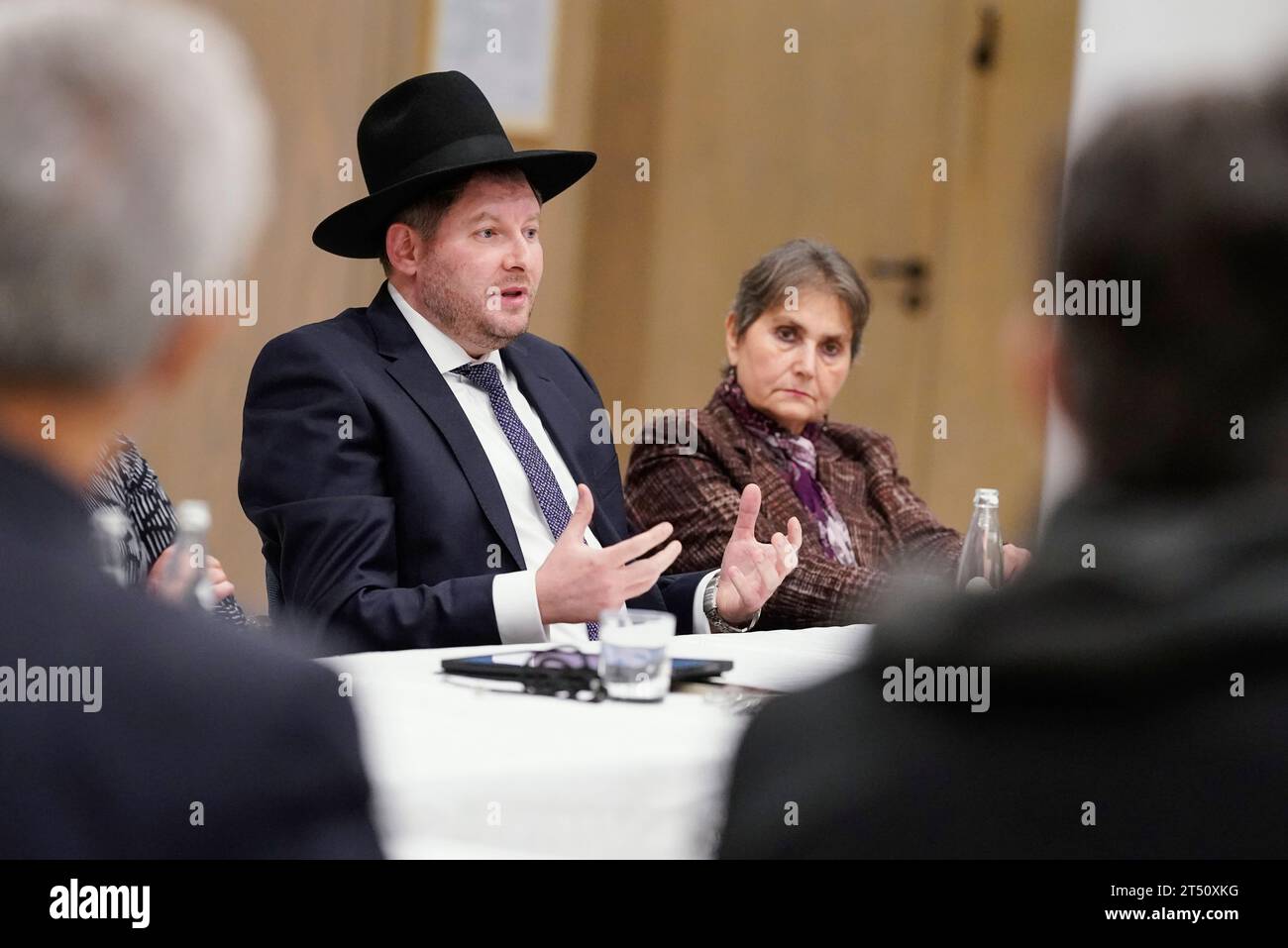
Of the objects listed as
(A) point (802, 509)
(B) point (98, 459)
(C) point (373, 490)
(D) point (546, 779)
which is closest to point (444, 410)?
(C) point (373, 490)

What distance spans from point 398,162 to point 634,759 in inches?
57.5

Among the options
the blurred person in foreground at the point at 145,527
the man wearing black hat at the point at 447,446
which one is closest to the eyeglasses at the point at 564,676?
the man wearing black hat at the point at 447,446

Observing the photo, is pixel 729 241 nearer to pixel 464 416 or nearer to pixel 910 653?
pixel 464 416

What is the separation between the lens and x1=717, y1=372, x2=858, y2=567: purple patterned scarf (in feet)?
9.53

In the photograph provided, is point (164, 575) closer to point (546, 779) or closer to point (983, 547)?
point (546, 779)

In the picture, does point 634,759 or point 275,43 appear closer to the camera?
point 634,759

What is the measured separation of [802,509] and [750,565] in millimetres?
769

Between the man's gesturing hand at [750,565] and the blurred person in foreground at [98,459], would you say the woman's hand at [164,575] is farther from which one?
the blurred person in foreground at [98,459]

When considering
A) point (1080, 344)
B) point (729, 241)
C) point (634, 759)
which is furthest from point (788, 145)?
point (1080, 344)

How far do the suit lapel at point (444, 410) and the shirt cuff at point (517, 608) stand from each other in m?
0.22

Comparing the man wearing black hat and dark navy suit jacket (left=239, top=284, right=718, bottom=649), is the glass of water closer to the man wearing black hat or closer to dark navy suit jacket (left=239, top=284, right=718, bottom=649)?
the man wearing black hat

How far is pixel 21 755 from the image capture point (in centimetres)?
74

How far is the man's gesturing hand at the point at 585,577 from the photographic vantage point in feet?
6.12

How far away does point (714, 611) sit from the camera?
229 centimetres
